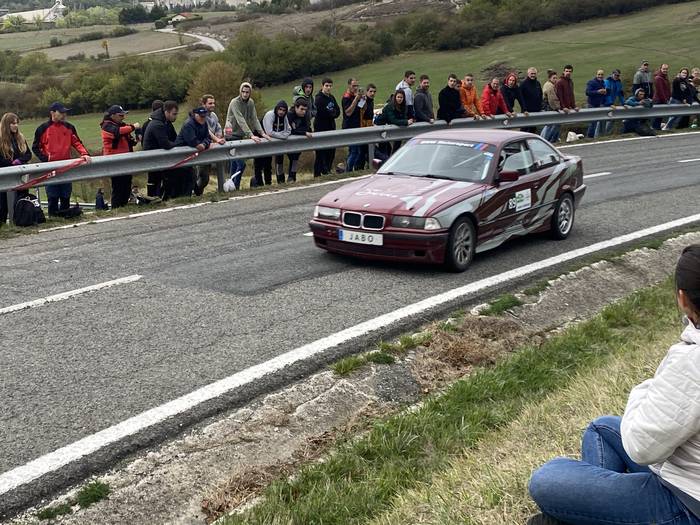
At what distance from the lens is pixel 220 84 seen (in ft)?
186

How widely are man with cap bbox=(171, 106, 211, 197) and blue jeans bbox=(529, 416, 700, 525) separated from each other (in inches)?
448

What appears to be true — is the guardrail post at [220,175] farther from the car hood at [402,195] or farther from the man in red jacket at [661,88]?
the man in red jacket at [661,88]

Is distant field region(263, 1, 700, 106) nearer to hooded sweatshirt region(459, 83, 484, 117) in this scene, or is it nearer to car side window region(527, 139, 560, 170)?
hooded sweatshirt region(459, 83, 484, 117)

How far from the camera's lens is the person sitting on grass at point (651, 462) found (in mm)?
3127

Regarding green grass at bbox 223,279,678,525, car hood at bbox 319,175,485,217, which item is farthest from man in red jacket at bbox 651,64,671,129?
green grass at bbox 223,279,678,525

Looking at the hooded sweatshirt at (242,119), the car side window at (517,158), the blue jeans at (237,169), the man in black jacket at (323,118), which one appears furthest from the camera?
the man in black jacket at (323,118)

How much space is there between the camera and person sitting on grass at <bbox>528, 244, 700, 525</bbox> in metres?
3.13

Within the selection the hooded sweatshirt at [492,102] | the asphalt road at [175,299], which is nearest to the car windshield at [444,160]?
the asphalt road at [175,299]

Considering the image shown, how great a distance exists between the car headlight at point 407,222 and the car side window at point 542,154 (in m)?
2.57

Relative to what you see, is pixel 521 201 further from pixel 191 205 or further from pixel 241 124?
pixel 241 124

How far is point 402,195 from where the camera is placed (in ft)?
32.6

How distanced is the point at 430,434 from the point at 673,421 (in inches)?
102

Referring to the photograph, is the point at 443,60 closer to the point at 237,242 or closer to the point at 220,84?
the point at 220,84

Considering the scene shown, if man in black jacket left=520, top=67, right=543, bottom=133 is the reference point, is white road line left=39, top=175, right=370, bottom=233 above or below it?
below
